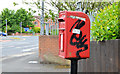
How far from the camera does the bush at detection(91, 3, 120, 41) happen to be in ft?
12.6

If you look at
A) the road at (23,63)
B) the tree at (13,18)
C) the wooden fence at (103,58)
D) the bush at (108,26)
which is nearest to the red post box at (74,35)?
the wooden fence at (103,58)

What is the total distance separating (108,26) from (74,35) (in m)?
0.92

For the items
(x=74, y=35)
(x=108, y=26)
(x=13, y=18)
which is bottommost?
(x=74, y=35)

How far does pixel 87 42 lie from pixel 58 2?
17.8ft

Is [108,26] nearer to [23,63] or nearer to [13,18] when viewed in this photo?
[23,63]

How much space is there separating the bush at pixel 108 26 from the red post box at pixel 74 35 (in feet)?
1.82

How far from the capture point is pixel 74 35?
3520mm

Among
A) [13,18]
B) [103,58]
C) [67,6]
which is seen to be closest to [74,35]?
[103,58]

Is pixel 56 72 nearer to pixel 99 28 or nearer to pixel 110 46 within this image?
pixel 99 28

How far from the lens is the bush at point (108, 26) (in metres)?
3.85

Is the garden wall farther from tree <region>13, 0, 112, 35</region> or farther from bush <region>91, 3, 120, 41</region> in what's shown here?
tree <region>13, 0, 112, 35</region>

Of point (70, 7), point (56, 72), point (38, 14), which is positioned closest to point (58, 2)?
point (70, 7)

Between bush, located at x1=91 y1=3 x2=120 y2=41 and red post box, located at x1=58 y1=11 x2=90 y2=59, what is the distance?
556 millimetres

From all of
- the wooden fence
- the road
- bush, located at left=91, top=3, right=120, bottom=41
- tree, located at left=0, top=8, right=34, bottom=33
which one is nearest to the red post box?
the wooden fence
